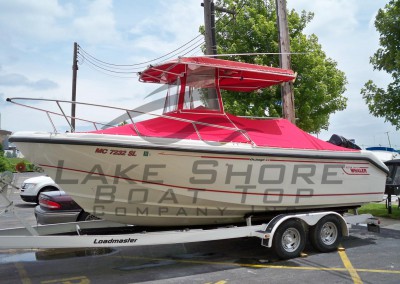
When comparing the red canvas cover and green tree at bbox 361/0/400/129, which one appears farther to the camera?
green tree at bbox 361/0/400/129

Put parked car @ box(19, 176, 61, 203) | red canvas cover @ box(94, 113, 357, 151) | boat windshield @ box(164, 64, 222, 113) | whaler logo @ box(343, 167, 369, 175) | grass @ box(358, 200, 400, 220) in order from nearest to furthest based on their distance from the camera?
red canvas cover @ box(94, 113, 357, 151) < boat windshield @ box(164, 64, 222, 113) < whaler logo @ box(343, 167, 369, 175) < grass @ box(358, 200, 400, 220) < parked car @ box(19, 176, 61, 203)

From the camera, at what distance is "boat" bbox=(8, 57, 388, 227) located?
5.73 meters

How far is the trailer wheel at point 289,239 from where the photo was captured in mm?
6598

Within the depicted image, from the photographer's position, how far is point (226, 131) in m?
6.71

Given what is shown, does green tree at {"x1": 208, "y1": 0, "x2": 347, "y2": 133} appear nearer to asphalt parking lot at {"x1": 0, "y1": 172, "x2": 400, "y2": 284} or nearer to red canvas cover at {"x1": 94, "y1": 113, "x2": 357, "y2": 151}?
red canvas cover at {"x1": 94, "y1": 113, "x2": 357, "y2": 151}

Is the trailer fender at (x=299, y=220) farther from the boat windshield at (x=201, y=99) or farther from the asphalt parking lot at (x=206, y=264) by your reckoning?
the boat windshield at (x=201, y=99)

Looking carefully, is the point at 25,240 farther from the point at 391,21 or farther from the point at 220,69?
the point at 391,21

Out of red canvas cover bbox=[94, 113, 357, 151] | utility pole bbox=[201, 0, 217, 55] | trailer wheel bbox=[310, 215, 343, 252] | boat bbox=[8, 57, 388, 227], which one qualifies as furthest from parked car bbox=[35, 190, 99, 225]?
utility pole bbox=[201, 0, 217, 55]

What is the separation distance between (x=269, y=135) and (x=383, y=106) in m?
5.18

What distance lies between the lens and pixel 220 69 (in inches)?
275

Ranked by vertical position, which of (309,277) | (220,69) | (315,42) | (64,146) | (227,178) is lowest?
(309,277)

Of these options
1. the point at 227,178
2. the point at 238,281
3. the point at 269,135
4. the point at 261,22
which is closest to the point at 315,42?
the point at 261,22

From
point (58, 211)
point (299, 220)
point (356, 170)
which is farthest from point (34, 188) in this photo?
point (356, 170)

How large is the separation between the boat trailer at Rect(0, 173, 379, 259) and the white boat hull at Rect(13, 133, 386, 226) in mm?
307
